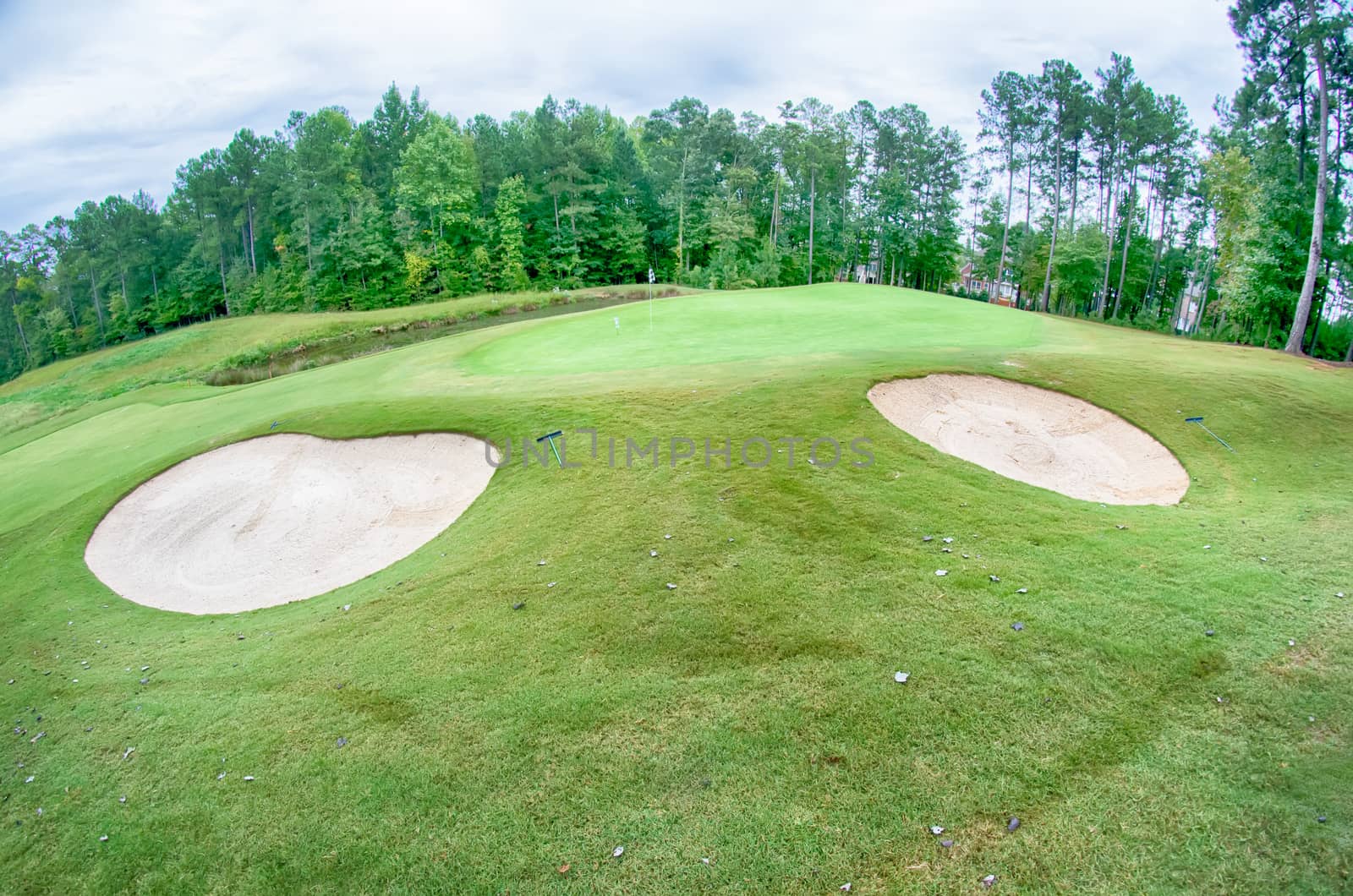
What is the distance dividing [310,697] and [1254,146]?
132ft

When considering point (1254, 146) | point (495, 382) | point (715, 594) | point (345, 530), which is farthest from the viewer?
point (1254, 146)

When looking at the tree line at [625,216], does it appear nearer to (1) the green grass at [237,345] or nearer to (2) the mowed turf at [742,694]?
(1) the green grass at [237,345]

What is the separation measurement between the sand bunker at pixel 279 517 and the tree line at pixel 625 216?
1541 inches

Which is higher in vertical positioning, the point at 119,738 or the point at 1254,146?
the point at 1254,146

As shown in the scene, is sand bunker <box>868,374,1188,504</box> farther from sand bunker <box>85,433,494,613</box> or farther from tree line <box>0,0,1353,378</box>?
tree line <box>0,0,1353,378</box>

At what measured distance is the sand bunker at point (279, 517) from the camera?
888cm

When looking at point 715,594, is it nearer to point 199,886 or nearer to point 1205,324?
point 199,886

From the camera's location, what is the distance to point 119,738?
18.1ft

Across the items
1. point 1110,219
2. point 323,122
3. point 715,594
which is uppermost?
point 323,122

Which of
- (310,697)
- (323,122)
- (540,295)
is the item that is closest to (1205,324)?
(540,295)

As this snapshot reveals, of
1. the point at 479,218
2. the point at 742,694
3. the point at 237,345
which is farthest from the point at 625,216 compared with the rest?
the point at 742,694

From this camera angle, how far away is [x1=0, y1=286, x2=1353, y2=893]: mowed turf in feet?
12.5

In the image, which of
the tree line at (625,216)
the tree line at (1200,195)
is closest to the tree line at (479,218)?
the tree line at (625,216)

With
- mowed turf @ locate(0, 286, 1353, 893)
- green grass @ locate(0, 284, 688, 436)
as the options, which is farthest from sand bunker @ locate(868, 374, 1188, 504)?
green grass @ locate(0, 284, 688, 436)
